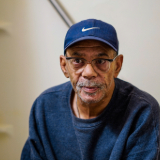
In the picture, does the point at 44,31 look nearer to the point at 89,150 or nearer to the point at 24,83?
the point at 24,83

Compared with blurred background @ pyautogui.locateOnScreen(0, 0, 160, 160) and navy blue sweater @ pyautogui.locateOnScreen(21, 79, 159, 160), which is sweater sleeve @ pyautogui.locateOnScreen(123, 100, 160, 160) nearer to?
navy blue sweater @ pyautogui.locateOnScreen(21, 79, 159, 160)

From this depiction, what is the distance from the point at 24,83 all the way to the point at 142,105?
2.71 ft

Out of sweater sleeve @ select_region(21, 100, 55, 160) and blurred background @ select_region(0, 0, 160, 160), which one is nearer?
sweater sleeve @ select_region(21, 100, 55, 160)

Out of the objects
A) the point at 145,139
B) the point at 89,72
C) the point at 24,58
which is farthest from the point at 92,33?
the point at 24,58

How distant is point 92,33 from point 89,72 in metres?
0.15

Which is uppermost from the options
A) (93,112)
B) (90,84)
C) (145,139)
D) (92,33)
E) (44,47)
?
(44,47)

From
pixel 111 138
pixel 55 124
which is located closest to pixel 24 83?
pixel 55 124

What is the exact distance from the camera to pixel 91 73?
0.77 meters

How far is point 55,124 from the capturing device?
3.28ft

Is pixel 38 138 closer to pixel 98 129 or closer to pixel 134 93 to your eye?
pixel 98 129

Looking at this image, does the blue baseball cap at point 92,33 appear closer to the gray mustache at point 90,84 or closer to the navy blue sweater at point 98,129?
the gray mustache at point 90,84

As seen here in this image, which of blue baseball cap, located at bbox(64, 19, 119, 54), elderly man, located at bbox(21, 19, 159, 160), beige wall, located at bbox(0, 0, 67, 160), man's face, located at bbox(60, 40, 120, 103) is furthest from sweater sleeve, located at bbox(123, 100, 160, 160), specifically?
beige wall, located at bbox(0, 0, 67, 160)

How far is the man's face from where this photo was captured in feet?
2.57

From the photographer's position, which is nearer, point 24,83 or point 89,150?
point 89,150
